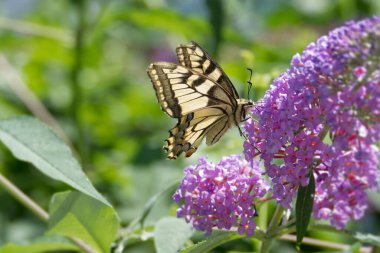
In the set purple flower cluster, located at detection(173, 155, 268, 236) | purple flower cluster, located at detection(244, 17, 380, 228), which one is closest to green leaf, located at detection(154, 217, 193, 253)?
purple flower cluster, located at detection(173, 155, 268, 236)

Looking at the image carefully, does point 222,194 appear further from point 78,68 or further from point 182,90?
point 78,68

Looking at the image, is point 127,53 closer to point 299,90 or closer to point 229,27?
point 229,27

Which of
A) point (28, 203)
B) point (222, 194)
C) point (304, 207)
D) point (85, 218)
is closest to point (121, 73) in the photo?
point (28, 203)

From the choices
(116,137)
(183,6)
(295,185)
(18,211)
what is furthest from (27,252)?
(183,6)

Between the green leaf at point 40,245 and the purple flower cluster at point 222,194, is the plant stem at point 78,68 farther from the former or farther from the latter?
the purple flower cluster at point 222,194

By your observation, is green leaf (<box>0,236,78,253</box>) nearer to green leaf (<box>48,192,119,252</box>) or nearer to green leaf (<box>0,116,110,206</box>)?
green leaf (<box>48,192,119,252</box>)

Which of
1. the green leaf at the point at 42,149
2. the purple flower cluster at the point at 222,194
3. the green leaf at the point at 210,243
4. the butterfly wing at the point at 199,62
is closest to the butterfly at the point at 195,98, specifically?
the butterfly wing at the point at 199,62
